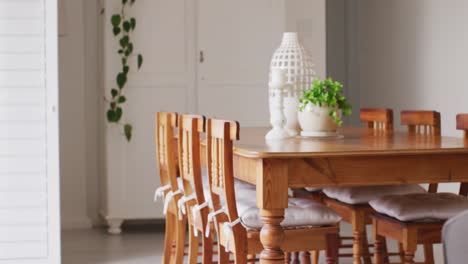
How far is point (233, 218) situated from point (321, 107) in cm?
69

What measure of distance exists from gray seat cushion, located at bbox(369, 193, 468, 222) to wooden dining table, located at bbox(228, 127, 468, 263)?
30 cm

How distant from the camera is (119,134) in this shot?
6.29 metres

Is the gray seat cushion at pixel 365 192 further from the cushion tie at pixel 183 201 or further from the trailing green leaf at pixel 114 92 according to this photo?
the trailing green leaf at pixel 114 92

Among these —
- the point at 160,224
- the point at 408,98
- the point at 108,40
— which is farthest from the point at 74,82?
the point at 408,98

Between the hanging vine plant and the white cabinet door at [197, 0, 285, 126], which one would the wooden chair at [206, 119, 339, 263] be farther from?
the white cabinet door at [197, 0, 285, 126]

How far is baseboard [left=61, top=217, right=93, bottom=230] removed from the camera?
6.80 meters

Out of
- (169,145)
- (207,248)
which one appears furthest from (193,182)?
(169,145)

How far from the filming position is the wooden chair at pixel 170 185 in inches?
170

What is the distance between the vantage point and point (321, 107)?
376cm

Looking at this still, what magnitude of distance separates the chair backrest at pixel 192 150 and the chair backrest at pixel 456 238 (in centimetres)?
202

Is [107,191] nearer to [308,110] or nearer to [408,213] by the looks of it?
[308,110]

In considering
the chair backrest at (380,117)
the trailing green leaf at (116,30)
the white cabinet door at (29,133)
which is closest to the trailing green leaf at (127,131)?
the trailing green leaf at (116,30)

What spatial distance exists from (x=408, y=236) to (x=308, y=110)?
0.67 m

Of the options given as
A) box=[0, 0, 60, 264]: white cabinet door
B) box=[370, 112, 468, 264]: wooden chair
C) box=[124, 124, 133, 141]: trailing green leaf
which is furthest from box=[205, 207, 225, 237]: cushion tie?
box=[124, 124, 133, 141]: trailing green leaf
